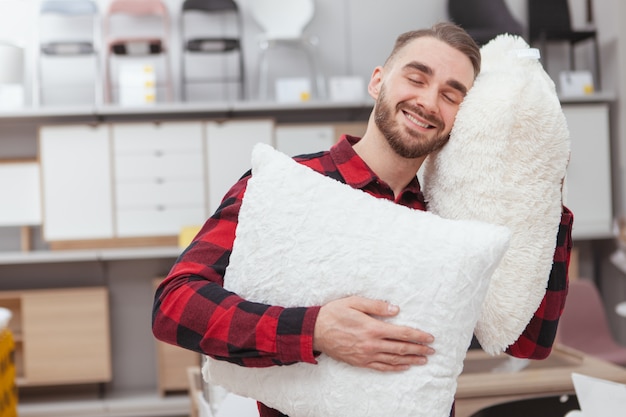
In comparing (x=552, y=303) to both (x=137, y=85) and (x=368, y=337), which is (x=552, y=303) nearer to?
(x=368, y=337)

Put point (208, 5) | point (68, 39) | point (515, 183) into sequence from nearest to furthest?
point (515, 183) < point (208, 5) < point (68, 39)

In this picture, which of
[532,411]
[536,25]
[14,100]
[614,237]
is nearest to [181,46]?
[14,100]

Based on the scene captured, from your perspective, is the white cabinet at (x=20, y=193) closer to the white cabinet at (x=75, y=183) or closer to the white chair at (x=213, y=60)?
the white cabinet at (x=75, y=183)

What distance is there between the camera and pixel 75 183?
4531mm

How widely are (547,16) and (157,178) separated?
2.73m

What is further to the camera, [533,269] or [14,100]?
[14,100]

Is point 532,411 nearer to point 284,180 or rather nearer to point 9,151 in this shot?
point 284,180

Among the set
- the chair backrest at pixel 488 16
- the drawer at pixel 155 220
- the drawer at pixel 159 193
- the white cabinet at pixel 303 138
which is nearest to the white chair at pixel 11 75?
the drawer at pixel 159 193

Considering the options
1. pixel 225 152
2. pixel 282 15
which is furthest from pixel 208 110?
pixel 282 15

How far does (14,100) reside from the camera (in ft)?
15.1

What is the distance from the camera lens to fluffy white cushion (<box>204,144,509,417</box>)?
3.10 ft

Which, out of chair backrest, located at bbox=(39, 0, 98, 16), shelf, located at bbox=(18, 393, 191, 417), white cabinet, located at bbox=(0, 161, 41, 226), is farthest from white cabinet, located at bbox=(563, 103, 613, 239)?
white cabinet, located at bbox=(0, 161, 41, 226)

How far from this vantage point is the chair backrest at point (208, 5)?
4.77m

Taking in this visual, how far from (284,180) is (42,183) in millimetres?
3814
